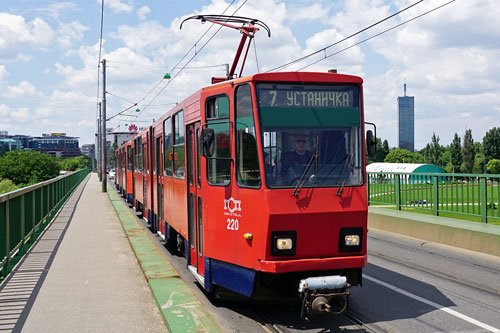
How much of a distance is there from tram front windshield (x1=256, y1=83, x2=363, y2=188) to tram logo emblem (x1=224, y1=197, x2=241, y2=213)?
55 cm

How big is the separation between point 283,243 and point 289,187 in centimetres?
62

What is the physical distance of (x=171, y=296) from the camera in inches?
296

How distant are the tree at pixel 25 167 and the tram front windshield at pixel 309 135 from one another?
5642 cm

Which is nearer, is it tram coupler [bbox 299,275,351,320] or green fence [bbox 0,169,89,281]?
tram coupler [bbox 299,275,351,320]

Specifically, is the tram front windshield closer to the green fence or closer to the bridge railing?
the green fence

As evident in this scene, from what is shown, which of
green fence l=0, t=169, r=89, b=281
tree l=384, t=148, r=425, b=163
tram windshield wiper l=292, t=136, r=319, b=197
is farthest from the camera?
tree l=384, t=148, r=425, b=163

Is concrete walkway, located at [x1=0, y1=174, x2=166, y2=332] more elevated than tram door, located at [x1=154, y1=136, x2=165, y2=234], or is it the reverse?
tram door, located at [x1=154, y1=136, x2=165, y2=234]

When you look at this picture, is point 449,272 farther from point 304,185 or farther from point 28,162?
point 28,162

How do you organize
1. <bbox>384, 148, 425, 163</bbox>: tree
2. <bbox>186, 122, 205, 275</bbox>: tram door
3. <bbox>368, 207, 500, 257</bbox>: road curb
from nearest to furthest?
<bbox>186, 122, 205, 275</bbox>: tram door < <bbox>368, 207, 500, 257</bbox>: road curb < <bbox>384, 148, 425, 163</bbox>: tree

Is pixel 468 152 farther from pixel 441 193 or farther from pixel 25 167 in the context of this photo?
pixel 441 193

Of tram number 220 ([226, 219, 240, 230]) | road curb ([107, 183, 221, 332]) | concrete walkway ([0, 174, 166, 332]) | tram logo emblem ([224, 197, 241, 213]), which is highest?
tram logo emblem ([224, 197, 241, 213])

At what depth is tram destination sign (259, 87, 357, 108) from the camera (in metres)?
6.42

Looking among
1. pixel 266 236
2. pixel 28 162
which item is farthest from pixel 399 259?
pixel 28 162

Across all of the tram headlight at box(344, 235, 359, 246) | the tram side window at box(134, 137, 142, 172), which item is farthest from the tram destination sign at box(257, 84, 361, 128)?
the tram side window at box(134, 137, 142, 172)
